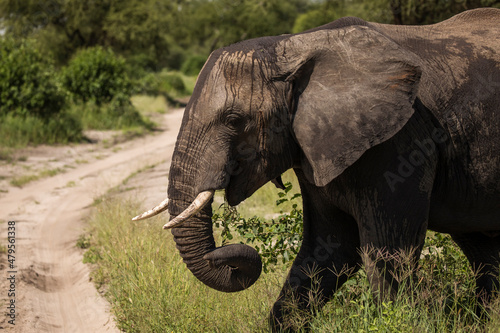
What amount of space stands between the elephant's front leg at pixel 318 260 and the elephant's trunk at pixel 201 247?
57cm

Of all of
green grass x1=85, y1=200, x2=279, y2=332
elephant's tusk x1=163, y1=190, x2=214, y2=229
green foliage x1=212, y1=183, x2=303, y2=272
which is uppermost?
elephant's tusk x1=163, y1=190, x2=214, y2=229

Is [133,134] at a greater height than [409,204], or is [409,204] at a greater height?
[409,204]

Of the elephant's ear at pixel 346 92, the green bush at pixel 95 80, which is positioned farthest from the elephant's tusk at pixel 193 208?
the green bush at pixel 95 80

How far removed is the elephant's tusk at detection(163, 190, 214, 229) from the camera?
314cm

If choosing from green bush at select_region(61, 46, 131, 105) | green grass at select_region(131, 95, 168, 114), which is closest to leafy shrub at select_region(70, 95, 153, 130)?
green bush at select_region(61, 46, 131, 105)

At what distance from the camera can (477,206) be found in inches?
140

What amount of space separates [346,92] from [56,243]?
5633mm

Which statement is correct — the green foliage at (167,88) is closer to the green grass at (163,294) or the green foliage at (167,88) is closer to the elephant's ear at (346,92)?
the green grass at (163,294)

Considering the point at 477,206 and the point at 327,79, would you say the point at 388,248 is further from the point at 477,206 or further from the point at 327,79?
the point at 327,79

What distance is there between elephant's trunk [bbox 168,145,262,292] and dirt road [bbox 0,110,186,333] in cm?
217

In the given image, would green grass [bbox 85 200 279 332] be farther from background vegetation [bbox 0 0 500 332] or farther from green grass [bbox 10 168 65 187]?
green grass [bbox 10 168 65 187]

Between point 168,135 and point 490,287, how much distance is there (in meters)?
14.7

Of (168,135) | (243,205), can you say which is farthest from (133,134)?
(243,205)
